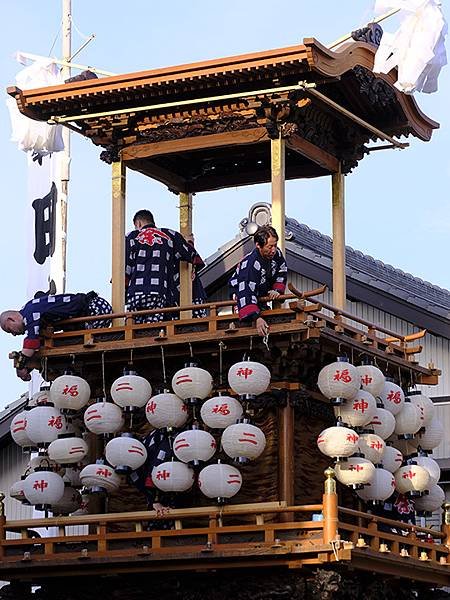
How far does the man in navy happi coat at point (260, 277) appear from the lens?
2091 cm

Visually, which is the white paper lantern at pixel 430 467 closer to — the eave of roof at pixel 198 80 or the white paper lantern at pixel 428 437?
the white paper lantern at pixel 428 437

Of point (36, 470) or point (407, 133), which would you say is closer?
point (36, 470)

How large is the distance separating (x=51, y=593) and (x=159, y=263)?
13.8 ft

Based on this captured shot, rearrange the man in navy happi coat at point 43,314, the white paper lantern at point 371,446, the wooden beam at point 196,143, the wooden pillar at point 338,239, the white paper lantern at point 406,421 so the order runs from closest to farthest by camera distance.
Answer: the white paper lantern at point 371,446
the wooden beam at point 196,143
the man in navy happi coat at point 43,314
the white paper lantern at point 406,421
the wooden pillar at point 338,239

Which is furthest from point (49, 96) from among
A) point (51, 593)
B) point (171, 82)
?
point (51, 593)

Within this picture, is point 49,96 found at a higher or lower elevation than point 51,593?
higher

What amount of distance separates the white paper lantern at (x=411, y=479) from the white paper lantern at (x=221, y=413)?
2.54 meters

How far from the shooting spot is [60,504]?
21922mm

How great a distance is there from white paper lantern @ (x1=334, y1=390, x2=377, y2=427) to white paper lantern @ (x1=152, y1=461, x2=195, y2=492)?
6.18ft

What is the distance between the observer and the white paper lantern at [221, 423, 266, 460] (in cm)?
2061

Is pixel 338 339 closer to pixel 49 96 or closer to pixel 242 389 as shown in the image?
pixel 242 389

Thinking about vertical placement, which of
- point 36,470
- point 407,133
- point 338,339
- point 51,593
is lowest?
point 51,593

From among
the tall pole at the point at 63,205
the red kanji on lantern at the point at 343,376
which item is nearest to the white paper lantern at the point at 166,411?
the red kanji on lantern at the point at 343,376

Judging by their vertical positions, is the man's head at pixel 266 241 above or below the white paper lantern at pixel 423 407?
above
